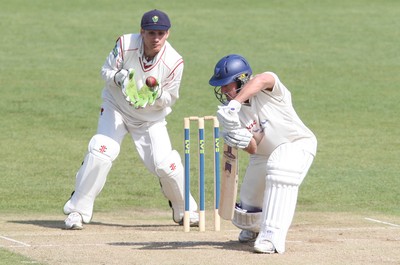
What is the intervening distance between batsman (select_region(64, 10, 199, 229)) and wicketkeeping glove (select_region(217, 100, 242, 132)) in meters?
1.91

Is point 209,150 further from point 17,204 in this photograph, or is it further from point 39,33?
point 39,33

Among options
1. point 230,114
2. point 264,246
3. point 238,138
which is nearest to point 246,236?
point 264,246

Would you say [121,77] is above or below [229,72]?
below

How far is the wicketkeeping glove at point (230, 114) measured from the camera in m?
7.98

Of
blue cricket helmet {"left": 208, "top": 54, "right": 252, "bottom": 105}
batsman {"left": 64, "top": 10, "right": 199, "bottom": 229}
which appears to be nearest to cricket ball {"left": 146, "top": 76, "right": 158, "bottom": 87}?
batsman {"left": 64, "top": 10, "right": 199, "bottom": 229}

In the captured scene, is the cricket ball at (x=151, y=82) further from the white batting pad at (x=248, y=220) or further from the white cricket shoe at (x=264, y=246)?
the white cricket shoe at (x=264, y=246)

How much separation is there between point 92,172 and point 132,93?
2.62 ft

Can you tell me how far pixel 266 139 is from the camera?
28.0 feet

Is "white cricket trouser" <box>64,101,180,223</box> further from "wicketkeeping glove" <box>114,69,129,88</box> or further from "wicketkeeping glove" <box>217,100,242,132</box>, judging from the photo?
"wicketkeeping glove" <box>217,100,242,132</box>

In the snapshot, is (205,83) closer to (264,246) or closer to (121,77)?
(121,77)

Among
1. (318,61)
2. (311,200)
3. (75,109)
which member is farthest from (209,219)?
(318,61)

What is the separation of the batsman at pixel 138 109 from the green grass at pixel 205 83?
1365mm

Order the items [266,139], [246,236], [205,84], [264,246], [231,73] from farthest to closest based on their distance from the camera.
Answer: [205,84], [246,236], [266,139], [231,73], [264,246]

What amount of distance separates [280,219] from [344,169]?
217 inches
